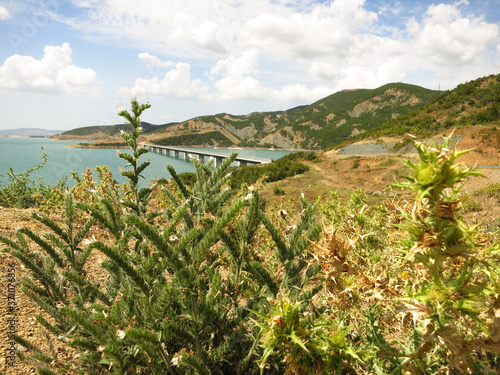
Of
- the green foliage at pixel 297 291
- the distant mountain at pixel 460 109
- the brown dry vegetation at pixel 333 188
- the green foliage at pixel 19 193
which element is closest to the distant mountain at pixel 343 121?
the distant mountain at pixel 460 109

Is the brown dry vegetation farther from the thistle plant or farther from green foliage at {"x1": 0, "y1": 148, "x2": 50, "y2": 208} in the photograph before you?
green foliage at {"x1": 0, "y1": 148, "x2": 50, "y2": 208}

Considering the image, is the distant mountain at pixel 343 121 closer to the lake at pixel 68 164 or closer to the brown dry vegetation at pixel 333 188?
the lake at pixel 68 164

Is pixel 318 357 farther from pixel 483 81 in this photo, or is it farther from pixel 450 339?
pixel 483 81

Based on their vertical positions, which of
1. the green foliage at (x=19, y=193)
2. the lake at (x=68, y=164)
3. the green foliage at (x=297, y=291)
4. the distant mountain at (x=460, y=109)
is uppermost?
the distant mountain at (x=460, y=109)

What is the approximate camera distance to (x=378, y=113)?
14375cm

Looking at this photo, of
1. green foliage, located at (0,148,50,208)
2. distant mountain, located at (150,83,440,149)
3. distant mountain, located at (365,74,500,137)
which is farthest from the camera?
distant mountain, located at (150,83,440,149)

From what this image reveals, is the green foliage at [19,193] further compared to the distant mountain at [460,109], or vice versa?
the distant mountain at [460,109]

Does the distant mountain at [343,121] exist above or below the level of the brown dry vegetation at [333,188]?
above

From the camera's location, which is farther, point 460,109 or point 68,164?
point 68,164

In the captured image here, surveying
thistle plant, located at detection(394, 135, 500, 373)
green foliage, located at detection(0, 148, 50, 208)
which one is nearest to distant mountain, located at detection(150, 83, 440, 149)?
green foliage, located at detection(0, 148, 50, 208)

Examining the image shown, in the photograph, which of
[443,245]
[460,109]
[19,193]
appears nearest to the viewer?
[443,245]

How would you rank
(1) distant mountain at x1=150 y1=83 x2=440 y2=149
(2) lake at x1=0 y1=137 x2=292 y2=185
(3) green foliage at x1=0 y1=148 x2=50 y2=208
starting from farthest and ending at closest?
(1) distant mountain at x1=150 y1=83 x2=440 y2=149, (2) lake at x1=0 y1=137 x2=292 y2=185, (3) green foliage at x1=0 y1=148 x2=50 y2=208

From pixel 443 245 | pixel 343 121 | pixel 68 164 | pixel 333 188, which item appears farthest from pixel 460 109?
pixel 343 121

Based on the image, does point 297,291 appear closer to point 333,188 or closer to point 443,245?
point 443,245
